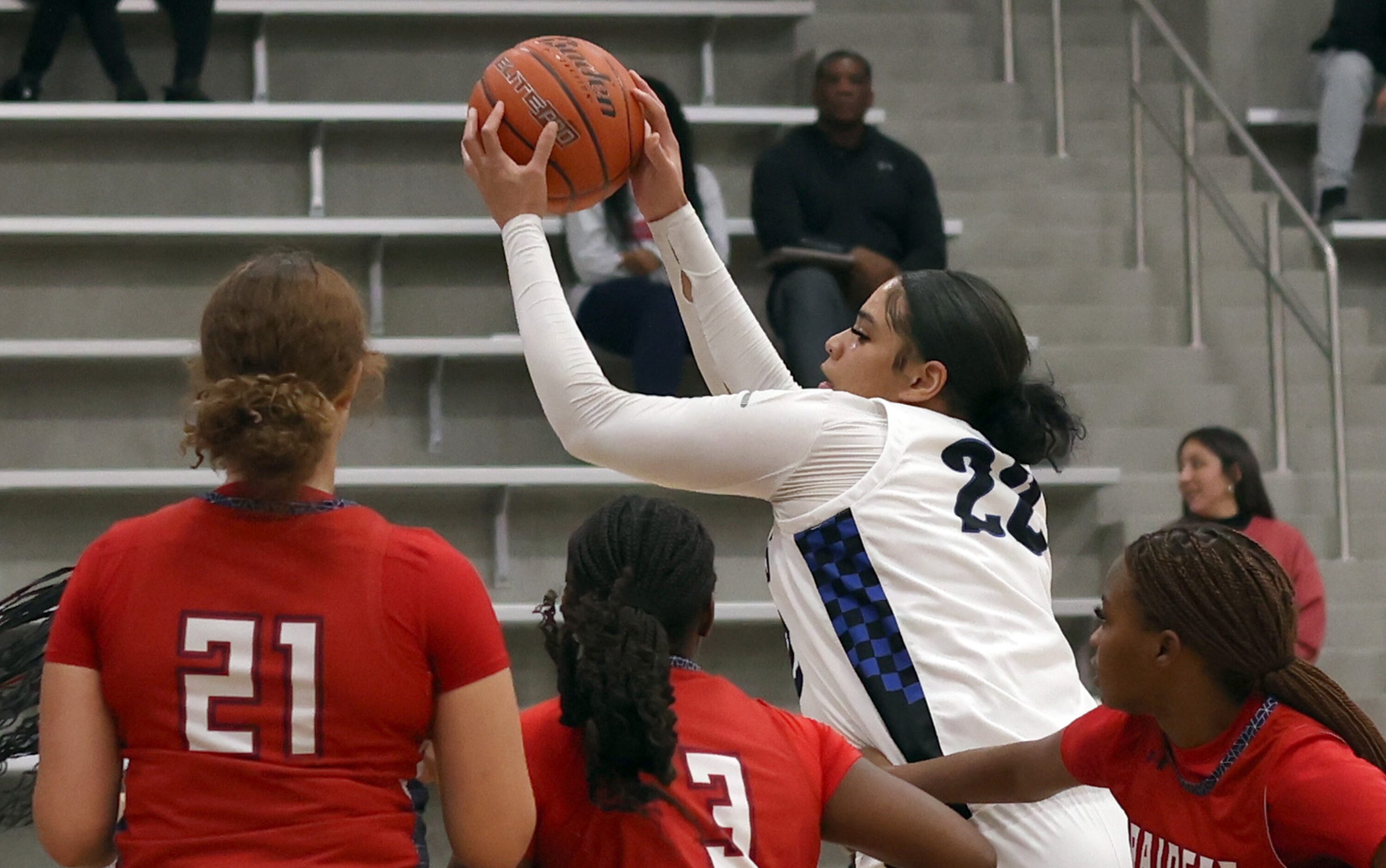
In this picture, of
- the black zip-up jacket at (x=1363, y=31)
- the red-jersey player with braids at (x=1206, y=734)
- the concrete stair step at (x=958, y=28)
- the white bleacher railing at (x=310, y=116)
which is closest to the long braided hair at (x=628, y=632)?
the red-jersey player with braids at (x=1206, y=734)

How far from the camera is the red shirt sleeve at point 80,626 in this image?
1579 mm

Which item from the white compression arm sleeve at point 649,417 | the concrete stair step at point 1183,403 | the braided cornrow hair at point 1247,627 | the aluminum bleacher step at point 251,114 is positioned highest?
the aluminum bleacher step at point 251,114

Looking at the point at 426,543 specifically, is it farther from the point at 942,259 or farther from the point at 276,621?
the point at 942,259

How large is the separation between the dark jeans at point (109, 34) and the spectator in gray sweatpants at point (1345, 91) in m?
3.81

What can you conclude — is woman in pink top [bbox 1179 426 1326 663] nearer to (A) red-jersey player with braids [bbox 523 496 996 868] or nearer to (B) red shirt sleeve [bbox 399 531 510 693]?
(A) red-jersey player with braids [bbox 523 496 996 868]

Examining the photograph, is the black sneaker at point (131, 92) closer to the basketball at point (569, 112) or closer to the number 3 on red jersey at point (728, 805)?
the basketball at point (569, 112)

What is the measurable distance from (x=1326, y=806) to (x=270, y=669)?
101 centimetres

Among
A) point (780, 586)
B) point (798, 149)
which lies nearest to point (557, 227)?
point (798, 149)

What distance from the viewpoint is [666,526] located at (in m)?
1.77

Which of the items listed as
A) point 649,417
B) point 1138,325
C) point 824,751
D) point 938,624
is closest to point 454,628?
point 824,751

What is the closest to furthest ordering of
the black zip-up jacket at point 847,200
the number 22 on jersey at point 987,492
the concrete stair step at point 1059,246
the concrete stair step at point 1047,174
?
the number 22 on jersey at point 987,492
the black zip-up jacket at point 847,200
the concrete stair step at point 1059,246
the concrete stair step at point 1047,174

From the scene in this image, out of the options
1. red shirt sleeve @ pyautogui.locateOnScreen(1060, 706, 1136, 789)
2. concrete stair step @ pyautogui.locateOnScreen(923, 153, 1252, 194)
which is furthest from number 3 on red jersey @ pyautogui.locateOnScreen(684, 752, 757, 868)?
concrete stair step @ pyautogui.locateOnScreen(923, 153, 1252, 194)

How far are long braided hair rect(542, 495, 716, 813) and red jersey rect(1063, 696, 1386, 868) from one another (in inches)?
19.6

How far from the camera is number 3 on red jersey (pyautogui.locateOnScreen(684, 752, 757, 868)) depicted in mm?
1709
